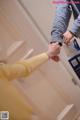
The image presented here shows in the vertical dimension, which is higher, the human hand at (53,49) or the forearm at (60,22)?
the forearm at (60,22)

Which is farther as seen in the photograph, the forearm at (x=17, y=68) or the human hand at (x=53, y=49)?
the human hand at (x=53, y=49)

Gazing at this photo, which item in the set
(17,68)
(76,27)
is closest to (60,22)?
(76,27)

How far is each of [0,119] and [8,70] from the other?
218mm

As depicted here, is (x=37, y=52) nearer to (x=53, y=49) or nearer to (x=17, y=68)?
(x=53, y=49)

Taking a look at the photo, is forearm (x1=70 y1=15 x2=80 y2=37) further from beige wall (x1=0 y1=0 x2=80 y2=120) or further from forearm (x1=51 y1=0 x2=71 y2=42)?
beige wall (x1=0 y1=0 x2=80 y2=120)

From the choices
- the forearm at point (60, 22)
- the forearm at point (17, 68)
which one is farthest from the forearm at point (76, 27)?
the forearm at point (17, 68)

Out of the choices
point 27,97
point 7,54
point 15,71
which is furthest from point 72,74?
point 15,71

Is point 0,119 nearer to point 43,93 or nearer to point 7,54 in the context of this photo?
point 7,54

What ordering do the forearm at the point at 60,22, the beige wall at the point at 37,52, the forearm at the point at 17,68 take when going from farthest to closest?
the beige wall at the point at 37,52 → the forearm at the point at 60,22 → the forearm at the point at 17,68

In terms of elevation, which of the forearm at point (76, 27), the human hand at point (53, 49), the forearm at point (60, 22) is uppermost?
the forearm at point (60, 22)

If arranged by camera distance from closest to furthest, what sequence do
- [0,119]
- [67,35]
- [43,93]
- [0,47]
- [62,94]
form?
[0,119]
[67,35]
[0,47]
[43,93]
[62,94]

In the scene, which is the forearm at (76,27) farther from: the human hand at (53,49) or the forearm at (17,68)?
the forearm at (17,68)

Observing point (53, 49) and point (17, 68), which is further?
point (53, 49)

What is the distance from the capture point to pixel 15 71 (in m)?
Result: 1.17
